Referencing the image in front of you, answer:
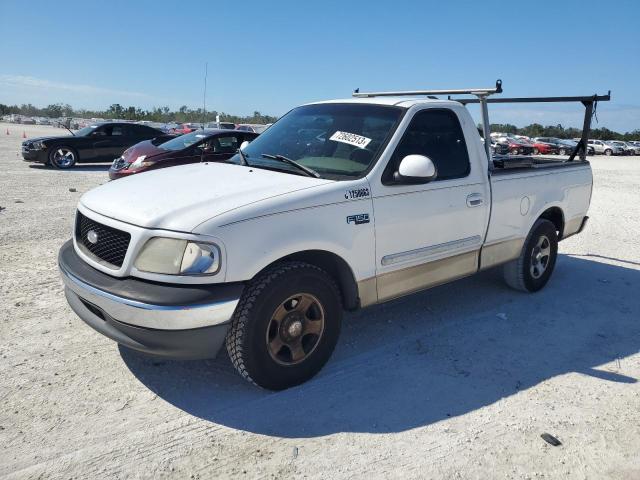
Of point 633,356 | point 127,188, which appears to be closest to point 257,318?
point 127,188

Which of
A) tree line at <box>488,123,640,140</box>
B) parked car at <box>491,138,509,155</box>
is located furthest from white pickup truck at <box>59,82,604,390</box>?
tree line at <box>488,123,640,140</box>

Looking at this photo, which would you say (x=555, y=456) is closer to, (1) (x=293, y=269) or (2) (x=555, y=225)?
(1) (x=293, y=269)

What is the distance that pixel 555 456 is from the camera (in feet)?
9.43

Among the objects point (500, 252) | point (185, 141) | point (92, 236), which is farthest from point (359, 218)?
point (185, 141)

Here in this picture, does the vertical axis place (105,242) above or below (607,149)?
below

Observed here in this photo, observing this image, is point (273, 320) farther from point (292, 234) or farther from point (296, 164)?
point (296, 164)

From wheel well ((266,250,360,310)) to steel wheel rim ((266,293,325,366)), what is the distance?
0.89 feet

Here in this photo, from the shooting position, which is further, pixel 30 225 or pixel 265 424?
pixel 30 225

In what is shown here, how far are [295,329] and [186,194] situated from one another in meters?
1.11

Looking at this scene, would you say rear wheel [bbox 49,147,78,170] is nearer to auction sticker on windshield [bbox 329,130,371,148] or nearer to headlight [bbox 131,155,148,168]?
headlight [bbox 131,155,148,168]

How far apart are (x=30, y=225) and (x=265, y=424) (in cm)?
608

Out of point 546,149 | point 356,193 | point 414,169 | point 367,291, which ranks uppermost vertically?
point 546,149

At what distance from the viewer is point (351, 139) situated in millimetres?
3922

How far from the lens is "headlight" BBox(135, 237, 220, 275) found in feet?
9.54
